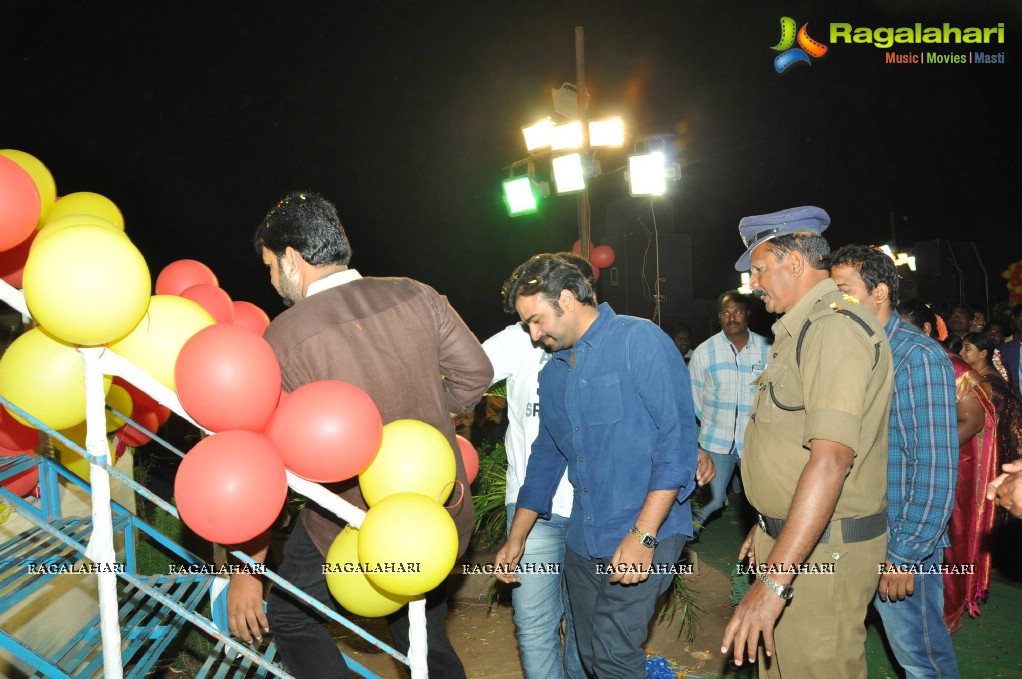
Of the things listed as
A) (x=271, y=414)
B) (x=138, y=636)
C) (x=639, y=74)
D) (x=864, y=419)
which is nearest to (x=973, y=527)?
(x=864, y=419)

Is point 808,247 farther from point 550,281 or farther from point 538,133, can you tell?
point 538,133

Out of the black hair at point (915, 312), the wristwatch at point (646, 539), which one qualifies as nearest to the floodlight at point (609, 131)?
the black hair at point (915, 312)

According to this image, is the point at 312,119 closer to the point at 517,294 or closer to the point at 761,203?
the point at 517,294

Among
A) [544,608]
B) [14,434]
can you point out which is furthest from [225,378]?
[544,608]

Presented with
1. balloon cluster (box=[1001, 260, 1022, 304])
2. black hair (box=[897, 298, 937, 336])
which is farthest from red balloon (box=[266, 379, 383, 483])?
balloon cluster (box=[1001, 260, 1022, 304])

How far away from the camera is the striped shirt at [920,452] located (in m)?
2.38

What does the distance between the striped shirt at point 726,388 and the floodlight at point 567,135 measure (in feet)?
14.5

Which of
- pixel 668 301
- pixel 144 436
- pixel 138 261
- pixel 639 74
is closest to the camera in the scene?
pixel 138 261

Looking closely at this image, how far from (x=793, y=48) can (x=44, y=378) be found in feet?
36.0

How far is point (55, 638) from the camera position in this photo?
265 cm

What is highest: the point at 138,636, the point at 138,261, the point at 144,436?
the point at 138,261

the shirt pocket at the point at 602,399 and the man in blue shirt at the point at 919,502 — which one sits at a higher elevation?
the shirt pocket at the point at 602,399

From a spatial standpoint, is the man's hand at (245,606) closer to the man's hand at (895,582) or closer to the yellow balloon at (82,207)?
the yellow balloon at (82,207)

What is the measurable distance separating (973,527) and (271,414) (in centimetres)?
405
